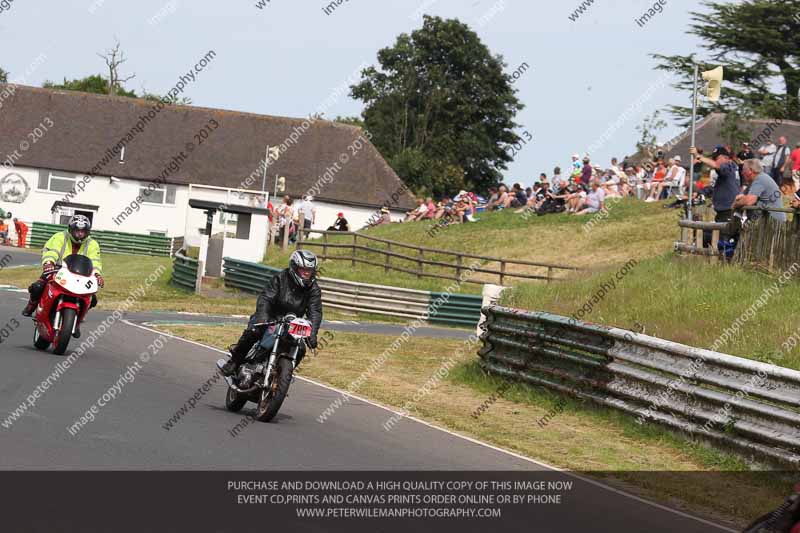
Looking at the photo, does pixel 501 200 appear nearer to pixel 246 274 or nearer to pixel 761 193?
pixel 246 274

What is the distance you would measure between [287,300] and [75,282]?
168 inches

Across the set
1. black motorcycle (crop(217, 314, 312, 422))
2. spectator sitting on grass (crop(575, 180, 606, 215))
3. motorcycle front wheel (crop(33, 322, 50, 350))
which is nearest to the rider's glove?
motorcycle front wheel (crop(33, 322, 50, 350))

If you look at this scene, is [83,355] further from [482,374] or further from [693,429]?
[693,429]

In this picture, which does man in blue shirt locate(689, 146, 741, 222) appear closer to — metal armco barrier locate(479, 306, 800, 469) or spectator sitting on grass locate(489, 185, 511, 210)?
metal armco barrier locate(479, 306, 800, 469)

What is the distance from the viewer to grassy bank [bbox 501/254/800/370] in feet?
51.5

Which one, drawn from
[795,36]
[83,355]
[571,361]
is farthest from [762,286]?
[795,36]

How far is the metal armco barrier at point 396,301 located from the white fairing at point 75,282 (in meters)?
16.5

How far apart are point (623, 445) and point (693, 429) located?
2.68ft

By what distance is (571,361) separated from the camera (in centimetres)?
1645

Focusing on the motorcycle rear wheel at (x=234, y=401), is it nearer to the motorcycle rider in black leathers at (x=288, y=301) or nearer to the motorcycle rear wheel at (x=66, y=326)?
the motorcycle rider in black leathers at (x=288, y=301)

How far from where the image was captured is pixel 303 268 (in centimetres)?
1257

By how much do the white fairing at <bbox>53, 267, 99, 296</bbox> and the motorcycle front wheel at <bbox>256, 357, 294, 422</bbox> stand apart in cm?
433

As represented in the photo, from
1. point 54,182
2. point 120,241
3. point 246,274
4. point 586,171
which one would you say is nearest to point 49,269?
point 246,274

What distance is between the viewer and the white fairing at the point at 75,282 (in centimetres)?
1562
